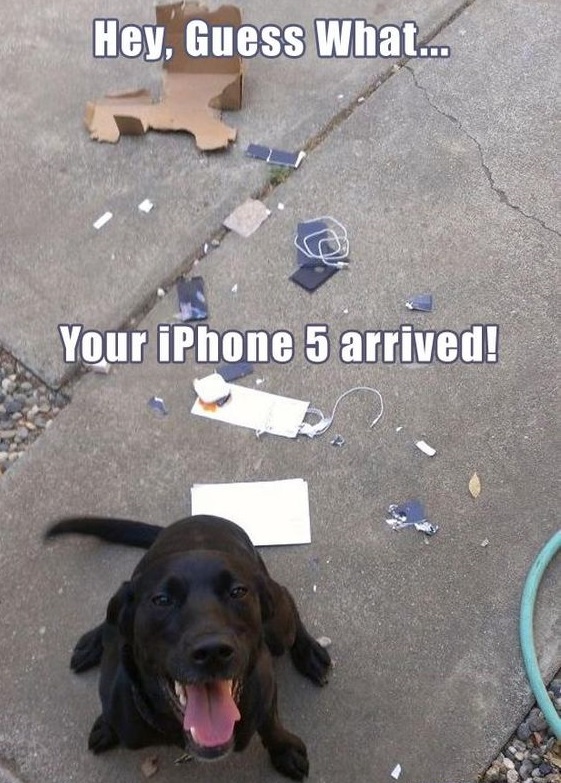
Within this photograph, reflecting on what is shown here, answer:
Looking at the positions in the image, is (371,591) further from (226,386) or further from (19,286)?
(19,286)

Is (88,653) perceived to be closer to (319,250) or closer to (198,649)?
(198,649)

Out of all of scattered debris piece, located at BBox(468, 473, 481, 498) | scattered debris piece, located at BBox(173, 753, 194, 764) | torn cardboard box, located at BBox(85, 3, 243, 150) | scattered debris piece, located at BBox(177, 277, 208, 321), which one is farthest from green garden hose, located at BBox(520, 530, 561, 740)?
torn cardboard box, located at BBox(85, 3, 243, 150)

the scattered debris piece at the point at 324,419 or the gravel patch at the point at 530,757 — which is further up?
the scattered debris piece at the point at 324,419

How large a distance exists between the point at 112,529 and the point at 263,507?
1.85ft

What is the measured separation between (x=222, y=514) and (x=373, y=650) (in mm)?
704

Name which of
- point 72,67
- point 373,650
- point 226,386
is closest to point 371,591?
point 373,650

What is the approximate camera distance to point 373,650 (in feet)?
10.1

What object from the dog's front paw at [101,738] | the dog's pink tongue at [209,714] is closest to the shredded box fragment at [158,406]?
the dog's front paw at [101,738]

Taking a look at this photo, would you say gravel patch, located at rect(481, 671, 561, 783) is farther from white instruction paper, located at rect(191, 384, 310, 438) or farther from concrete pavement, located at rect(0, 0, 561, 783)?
white instruction paper, located at rect(191, 384, 310, 438)

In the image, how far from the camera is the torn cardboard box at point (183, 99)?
14.0 ft

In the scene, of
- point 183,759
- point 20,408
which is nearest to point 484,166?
point 20,408

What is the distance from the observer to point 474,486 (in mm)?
3408

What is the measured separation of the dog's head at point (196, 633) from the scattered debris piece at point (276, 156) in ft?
7.63

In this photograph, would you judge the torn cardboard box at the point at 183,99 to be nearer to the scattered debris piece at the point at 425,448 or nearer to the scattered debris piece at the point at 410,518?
the scattered debris piece at the point at 425,448
